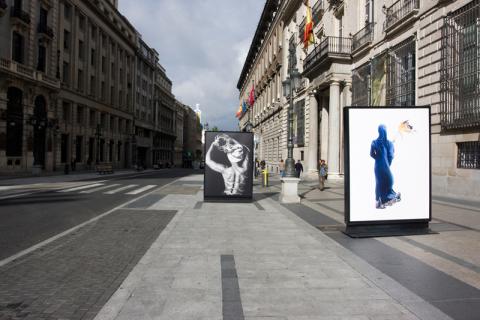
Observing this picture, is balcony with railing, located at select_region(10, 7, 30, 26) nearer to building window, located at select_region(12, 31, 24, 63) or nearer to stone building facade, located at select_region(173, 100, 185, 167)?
building window, located at select_region(12, 31, 24, 63)

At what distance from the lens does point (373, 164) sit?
7.34m

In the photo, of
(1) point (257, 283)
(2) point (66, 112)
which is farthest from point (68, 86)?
(1) point (257, 283)

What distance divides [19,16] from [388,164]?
35.4 meters

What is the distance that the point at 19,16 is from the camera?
3164cm

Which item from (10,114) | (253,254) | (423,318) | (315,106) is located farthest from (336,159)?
(10,114)

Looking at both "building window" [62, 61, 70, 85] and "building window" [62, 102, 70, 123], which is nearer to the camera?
"building window" [62, 61, 70, 85]

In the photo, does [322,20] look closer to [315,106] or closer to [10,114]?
[315,106]

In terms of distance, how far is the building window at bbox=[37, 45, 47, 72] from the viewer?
3562cm

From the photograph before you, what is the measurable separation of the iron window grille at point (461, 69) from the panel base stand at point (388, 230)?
7673mm

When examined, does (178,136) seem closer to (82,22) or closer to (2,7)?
(82,22)

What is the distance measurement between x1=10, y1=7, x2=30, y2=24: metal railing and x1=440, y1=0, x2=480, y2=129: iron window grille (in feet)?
109

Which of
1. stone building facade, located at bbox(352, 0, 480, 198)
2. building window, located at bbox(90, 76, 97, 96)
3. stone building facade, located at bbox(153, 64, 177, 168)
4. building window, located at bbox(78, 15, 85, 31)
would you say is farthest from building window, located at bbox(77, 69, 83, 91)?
stone building facade, located at bbox(352, 0, 480, 198)

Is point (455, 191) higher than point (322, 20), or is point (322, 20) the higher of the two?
point (322, 20)

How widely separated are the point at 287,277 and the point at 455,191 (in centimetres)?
1235
